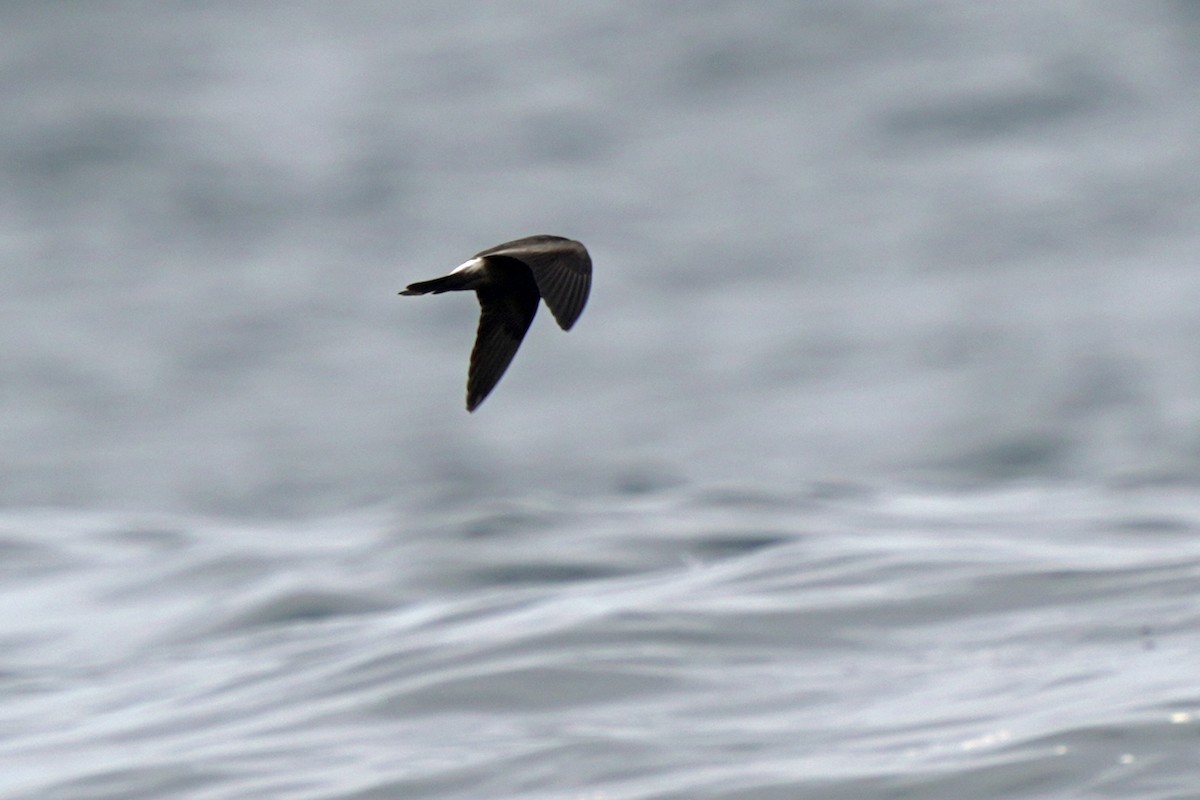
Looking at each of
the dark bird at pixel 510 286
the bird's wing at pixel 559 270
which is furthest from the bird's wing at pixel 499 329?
the bird's wing at pixel 559 270

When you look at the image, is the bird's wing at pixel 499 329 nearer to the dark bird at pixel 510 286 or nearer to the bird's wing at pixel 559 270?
the dark bird at pixel 510 286

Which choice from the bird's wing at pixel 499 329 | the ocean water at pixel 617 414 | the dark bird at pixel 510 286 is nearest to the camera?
the dark bird at pixel 510 286

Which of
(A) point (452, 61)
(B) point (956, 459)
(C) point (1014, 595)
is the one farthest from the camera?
(A) point (452, 61)

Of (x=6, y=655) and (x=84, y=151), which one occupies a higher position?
(x=84, y=151)

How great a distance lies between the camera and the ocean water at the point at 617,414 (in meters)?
8.38

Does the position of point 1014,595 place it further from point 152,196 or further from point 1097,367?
point 152,196

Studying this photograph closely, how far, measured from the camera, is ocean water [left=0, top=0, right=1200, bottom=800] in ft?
27.5

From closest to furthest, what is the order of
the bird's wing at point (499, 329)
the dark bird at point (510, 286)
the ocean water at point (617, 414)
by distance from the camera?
the dark bird at point (510, 286), the bird's wing at point (499, 329), the ocean water at point (617, 414)

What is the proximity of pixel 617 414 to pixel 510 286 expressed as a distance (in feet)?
80.8

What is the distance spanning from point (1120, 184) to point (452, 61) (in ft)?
47.7

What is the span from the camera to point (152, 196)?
39969 millimetres

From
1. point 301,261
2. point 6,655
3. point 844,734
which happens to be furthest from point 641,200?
point 844,734

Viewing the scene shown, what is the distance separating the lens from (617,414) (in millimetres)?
30750

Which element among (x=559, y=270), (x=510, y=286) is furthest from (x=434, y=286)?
(x=510, y=286)
